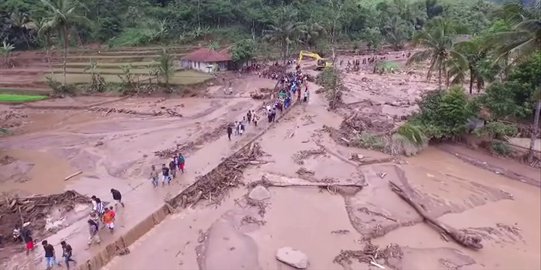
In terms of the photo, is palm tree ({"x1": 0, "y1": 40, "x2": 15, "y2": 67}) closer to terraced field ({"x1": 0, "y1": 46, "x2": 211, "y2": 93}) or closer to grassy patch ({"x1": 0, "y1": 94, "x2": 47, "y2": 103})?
terraced field ({"x1": 0, "y1": 46, "x2": 211, "y2": 93})

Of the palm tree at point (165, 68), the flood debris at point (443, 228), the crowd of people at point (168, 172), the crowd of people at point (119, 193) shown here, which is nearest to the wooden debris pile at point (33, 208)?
the crowd of people at point (119, 193)

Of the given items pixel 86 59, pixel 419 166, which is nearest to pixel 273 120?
pixel 419 166

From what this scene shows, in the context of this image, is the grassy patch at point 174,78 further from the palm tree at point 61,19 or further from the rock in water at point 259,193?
the rock in water at point 259,193

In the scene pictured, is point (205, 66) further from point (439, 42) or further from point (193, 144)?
point (439, 42)

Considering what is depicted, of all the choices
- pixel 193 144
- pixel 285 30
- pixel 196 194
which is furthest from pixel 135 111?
pixel 285 30

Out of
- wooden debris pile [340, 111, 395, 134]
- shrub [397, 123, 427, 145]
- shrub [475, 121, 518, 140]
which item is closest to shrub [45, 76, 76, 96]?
wooden debris pile [340, 111, 395, 134]

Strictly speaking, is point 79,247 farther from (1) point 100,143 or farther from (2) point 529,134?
(2) point 529,134
